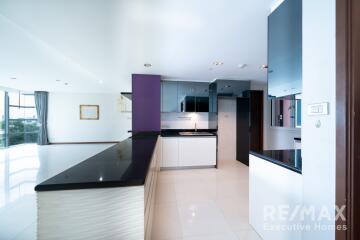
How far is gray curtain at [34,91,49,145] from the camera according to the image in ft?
23.3

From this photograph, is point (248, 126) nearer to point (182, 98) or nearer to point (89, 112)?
point (182, 98)

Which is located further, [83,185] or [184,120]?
[184,120]

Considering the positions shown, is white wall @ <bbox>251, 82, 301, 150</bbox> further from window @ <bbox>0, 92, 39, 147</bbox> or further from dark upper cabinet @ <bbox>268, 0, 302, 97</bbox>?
window @ <bbox>0, 92, 39, 147</bbox>

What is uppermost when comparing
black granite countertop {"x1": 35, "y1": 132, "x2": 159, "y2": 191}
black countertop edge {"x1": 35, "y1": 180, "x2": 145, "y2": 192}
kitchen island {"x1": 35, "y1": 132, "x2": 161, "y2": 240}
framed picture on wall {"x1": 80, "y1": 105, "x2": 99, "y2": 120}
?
framed picture on wall {"x1": 80, "y1": 105, "x2": 99, "y2": 120}

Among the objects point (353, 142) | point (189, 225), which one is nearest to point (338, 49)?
point (353, 142)

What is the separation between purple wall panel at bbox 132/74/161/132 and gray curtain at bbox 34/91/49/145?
19.9ft

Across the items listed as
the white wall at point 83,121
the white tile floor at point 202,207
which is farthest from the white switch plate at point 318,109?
the white wall at point 83,121

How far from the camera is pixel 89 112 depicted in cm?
761

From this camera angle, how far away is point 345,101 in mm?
794

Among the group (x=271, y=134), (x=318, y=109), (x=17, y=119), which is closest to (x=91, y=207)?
(x=318, y=109)

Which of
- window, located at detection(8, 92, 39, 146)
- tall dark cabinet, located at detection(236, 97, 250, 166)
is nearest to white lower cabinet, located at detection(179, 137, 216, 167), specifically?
tall dark cabinet, located at detection(236, 97, 250, 166)

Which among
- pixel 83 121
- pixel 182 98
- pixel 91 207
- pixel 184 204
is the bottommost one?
pixel 184 204

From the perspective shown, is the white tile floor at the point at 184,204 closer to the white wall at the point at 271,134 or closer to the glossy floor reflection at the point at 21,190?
the glossy floor reflection at the point at 21,190

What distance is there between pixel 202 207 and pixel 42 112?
27.3 feet
